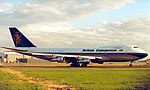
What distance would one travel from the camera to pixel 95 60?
228ft

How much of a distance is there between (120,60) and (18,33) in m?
28.6

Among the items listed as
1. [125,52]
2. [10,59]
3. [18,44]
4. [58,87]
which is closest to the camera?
[58,87]

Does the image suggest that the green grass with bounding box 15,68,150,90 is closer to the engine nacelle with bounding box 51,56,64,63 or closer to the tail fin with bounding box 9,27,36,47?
the engine nacelle with bounding box 51,56,64,63

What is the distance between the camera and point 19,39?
8269 cm

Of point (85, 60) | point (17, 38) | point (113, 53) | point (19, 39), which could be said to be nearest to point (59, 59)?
point (85, 60)

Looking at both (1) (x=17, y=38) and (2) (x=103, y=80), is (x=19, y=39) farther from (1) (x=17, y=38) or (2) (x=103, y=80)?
(2) (x=103, y=80)

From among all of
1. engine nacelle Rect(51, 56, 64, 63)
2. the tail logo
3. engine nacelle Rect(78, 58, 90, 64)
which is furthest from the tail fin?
engine nacelle Rect(78, 58, 90, 64)

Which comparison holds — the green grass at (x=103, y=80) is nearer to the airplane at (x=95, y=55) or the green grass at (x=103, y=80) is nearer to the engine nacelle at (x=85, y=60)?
the engine nacelle at (x=85, y=60)

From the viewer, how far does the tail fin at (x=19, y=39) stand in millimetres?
81875

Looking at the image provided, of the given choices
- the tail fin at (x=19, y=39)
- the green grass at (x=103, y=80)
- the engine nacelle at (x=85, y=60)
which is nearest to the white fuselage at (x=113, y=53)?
the engine nacelle at (x=85, y=60)

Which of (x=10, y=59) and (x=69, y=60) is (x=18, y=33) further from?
(x=10, y=59)

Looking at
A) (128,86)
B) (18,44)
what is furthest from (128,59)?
(128,86)

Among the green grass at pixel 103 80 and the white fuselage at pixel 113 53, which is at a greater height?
the white fuselage at pixel 113 53

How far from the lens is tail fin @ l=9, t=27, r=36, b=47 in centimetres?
8188
